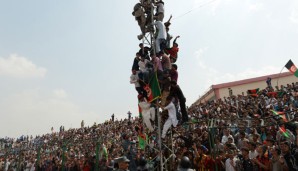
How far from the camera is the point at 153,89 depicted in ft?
20.5

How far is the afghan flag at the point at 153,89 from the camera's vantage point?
20.2 ft

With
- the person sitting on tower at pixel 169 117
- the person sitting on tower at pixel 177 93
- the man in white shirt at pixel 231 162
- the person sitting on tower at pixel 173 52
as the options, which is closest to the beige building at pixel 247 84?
the man in white shirt at pixel 231 162

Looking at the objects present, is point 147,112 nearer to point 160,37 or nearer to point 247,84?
point 160,37

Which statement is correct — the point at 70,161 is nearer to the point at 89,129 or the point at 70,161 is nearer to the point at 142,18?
the point at 142,18

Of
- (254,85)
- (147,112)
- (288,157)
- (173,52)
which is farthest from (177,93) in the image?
(254,85)

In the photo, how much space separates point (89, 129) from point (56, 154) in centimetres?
1409

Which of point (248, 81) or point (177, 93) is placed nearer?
point (177, 93)

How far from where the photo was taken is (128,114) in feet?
87.9

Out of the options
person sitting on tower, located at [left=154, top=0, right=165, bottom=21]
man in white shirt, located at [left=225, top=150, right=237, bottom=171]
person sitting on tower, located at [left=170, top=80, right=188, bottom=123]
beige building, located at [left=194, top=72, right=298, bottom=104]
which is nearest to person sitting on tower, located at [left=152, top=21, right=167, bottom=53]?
person sitting on tower, located at [left=154, top=0, right=165, bottom=21]

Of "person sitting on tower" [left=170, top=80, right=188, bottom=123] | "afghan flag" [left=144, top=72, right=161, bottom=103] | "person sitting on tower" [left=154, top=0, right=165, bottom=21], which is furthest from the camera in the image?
"person sitting on tower" [left=154, top=0, right=165, bottom=21]

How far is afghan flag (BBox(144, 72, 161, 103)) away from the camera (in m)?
6.15

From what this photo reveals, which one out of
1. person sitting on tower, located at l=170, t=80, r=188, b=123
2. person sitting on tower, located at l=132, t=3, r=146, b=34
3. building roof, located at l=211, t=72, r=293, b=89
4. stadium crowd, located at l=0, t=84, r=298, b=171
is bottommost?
stadium crowd, located at l=0, t=84, r=298, b=171

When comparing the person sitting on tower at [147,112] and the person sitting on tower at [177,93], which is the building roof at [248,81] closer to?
the person sitting on tower at [177,93]

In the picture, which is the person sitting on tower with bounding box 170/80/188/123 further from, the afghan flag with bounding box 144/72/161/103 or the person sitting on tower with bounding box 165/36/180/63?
the person sitting on tower with bounding box 165/36/180/63
